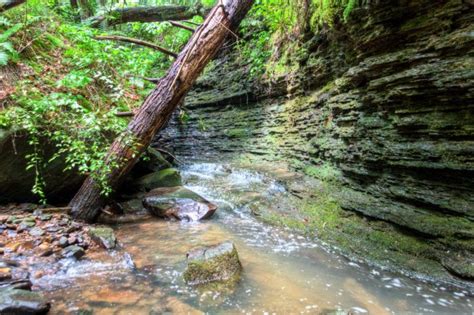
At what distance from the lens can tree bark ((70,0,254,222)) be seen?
4.59 m

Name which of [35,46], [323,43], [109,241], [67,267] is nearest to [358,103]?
[323,43]

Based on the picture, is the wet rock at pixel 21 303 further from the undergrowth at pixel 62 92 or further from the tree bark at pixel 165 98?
the tree bark at pixel 165 98

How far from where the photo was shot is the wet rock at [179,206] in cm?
540

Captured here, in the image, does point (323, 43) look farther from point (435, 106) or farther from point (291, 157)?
point (435, 106)

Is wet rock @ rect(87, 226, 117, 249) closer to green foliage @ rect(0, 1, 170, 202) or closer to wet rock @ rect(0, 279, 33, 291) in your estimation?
green foliage @ rect(0, 1, 170, 202)

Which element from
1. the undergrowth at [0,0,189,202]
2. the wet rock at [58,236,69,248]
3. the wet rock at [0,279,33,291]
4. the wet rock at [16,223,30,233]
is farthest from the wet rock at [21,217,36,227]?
the wet rock at [0,279,33,291]

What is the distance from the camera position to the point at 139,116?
4.76 m

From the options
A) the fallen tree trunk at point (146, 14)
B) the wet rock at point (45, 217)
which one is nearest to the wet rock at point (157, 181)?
the wet rock at point (45, 217)

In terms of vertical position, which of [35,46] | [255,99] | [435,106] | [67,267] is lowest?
[67,267]

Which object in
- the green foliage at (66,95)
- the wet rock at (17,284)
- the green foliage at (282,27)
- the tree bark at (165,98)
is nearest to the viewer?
the wet rock at (17,284)

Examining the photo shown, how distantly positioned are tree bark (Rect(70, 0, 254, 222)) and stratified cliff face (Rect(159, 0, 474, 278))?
8.27 feet

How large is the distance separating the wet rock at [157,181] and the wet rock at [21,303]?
4341mm

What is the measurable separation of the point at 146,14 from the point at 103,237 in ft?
29.6

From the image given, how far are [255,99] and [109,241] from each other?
8.22 m
